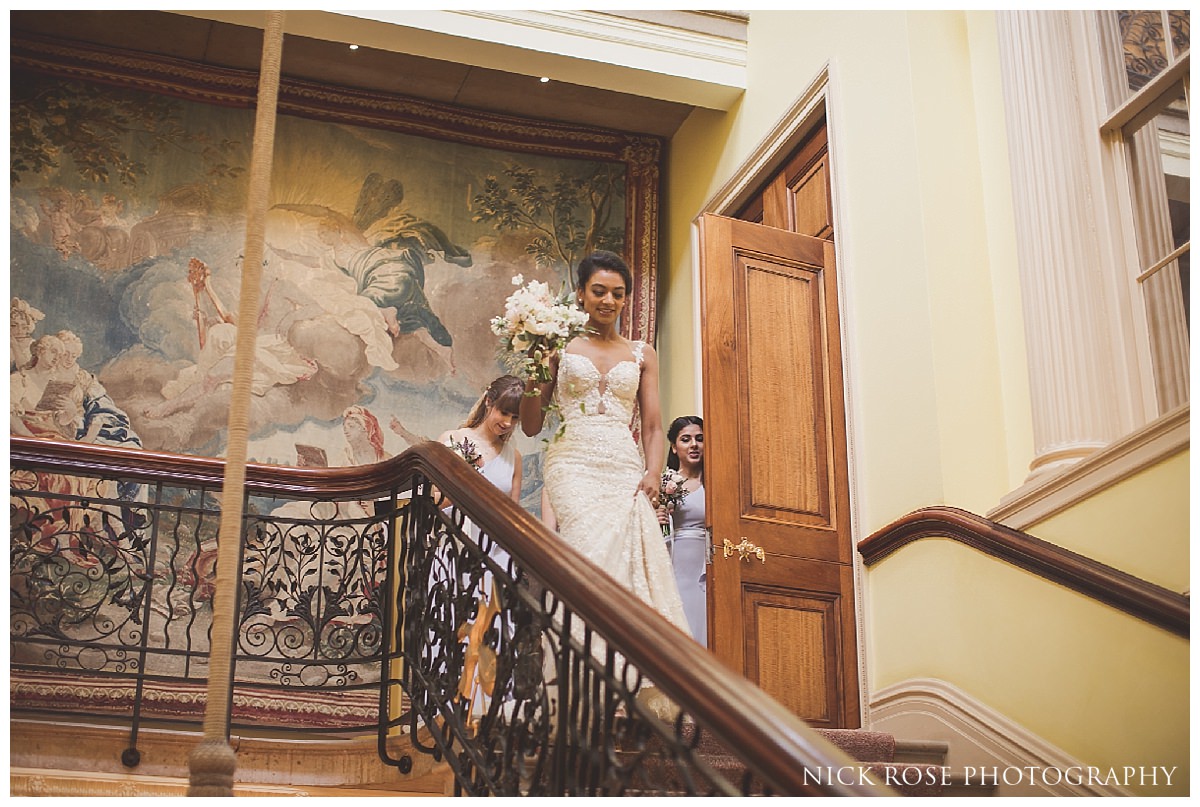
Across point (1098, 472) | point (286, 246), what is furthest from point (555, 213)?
point (1098, 472)

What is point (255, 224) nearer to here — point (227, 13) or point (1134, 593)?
point (1134, 593)

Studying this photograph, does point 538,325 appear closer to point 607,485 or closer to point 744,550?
point 607,485

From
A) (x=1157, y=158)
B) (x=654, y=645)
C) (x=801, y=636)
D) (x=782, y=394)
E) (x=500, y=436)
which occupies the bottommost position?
(x=654, y=645)

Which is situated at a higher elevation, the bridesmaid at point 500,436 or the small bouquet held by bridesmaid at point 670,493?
the bridesmaid at point 500,436

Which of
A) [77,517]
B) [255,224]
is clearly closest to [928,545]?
[255,224]

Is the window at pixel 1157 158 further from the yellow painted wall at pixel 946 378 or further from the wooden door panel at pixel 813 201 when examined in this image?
the wooden door panel at pixel 813 201

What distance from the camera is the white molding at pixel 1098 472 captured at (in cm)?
477

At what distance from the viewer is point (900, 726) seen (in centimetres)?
601

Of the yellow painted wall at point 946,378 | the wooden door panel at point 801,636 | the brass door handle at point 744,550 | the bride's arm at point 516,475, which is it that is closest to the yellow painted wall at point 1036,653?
the yellow painted wall at point 946,378

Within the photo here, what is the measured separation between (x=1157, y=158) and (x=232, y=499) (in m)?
4.88

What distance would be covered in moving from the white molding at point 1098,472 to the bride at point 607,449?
5.57 feet

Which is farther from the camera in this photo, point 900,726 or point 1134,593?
point 900,726

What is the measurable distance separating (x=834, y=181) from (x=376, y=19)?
10.8 feet

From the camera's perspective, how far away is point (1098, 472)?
523 centimetres
